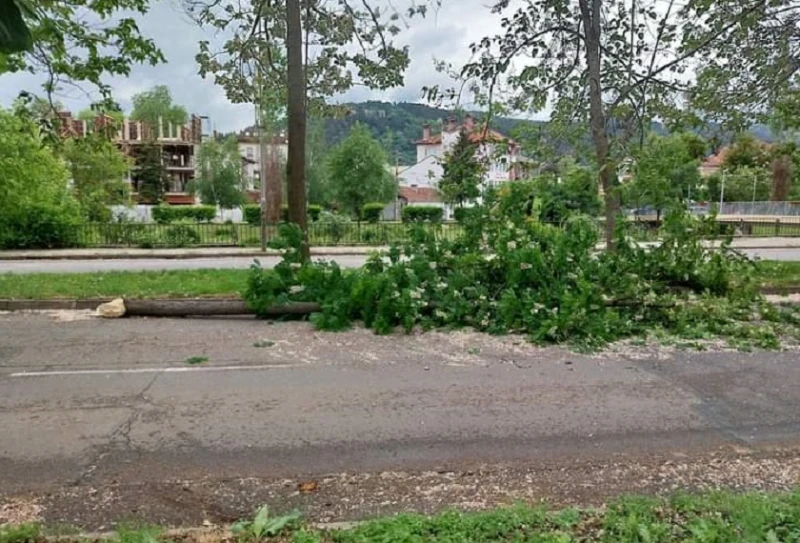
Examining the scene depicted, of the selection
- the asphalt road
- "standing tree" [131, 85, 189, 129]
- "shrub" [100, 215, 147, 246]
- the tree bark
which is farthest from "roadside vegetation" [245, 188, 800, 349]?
"standing tree" [131, 85, 189, 129]

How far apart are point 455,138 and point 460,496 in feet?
24.3

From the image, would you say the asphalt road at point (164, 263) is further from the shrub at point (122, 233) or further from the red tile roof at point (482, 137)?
the red tile roof at point (482, 137)

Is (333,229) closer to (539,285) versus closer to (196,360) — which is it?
(539,285)

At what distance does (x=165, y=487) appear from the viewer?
3.50m

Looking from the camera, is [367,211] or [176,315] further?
[367,211]

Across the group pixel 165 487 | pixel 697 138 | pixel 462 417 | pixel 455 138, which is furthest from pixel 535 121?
pixel 165 487

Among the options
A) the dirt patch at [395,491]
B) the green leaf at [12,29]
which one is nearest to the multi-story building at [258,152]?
the dirt patch at [395,491]

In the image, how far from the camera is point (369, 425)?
180 inches

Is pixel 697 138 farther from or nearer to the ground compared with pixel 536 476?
farther from the ground

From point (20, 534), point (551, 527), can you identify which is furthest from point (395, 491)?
point (20, 534)

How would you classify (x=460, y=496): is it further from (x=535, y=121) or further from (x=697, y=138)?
(x=697, y=138)

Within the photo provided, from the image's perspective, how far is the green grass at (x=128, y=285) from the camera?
34.3 feet

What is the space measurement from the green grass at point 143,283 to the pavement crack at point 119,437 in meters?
5.28

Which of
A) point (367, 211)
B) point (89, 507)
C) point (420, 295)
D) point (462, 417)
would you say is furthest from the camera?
point (367, 211)
